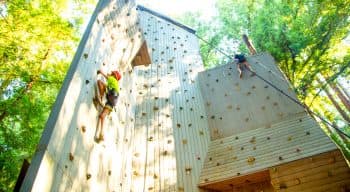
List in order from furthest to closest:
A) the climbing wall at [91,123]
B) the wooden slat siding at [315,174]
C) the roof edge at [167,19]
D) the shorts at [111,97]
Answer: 1. the roof edge at [167,19]
2. the shorts at [111,97]
3. the wooden slat siding at [315,174]
4. the climbing wall at [91,123]

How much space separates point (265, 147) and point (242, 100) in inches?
68.4

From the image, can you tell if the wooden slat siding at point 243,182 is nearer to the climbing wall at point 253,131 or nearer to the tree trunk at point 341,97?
the climbing wall at point 253,131

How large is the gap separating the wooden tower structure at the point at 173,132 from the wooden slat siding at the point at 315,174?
0.02 metres

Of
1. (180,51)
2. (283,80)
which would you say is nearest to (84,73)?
(283,80)

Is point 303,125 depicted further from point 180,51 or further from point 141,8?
point 141,8

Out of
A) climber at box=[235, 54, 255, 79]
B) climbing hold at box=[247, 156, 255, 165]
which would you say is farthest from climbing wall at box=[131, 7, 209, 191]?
climber at box=[235, 54, 255, 79]

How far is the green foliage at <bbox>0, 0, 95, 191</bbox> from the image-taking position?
21.0 ft

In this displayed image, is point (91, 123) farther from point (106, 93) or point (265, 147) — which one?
point (265, 147)

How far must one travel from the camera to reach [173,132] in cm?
707

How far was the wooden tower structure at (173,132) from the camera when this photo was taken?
3.84m

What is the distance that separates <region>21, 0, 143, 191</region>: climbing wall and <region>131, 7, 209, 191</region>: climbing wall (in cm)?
39

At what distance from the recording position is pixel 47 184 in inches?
114

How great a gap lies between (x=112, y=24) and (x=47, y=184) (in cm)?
374

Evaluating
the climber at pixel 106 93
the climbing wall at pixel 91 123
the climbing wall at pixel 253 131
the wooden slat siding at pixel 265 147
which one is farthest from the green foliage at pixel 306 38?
the climber at pixel 106 93
